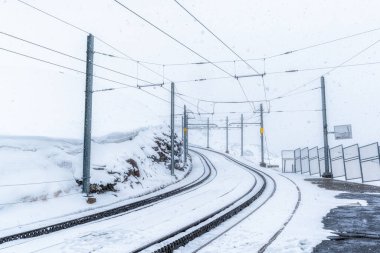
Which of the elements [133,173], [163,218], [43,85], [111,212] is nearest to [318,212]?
[163,218]

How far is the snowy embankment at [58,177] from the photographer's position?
1170 centimetres

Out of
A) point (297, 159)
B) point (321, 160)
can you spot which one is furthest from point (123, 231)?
point (297, 159)

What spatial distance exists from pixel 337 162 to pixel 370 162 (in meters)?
3.74

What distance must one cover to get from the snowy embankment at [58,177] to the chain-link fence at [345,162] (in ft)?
38.5

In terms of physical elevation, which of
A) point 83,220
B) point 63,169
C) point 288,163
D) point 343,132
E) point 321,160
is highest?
point 343,132

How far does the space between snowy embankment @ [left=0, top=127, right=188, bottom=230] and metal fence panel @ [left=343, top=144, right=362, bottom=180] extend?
38.6 ft

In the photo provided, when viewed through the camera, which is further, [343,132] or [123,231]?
[343,132]

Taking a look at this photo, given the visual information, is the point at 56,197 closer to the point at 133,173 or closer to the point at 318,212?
the point at 133,173

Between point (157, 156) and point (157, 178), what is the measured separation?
4802 mm

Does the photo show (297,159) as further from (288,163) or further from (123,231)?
(123,231)

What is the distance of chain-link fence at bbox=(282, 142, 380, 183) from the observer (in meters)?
19.4

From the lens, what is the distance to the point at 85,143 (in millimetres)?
14344

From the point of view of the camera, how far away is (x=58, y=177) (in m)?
14.4

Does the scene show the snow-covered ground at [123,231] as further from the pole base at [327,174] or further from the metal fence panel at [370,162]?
the pole base at [327,174]
